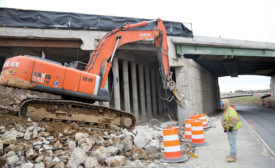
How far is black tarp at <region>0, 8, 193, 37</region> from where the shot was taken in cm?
1181

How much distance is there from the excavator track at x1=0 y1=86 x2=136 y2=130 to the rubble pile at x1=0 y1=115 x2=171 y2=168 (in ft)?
1.16

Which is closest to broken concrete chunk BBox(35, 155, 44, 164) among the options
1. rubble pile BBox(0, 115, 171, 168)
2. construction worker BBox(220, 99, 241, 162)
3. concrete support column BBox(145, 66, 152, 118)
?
rubble pile BBox(0, 115, 171, 168)

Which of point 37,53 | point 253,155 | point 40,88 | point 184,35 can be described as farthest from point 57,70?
point 184,35

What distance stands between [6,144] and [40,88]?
2.10 m

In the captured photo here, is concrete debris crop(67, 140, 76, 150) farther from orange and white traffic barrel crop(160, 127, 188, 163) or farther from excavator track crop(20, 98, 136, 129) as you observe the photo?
orange and white traffic barrel crop(160, 127, 188, 163)

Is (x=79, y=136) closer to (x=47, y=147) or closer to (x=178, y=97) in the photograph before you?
(x=47, y=147)

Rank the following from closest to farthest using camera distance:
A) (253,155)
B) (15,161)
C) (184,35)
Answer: (15,161) → (253,155) → (184,35)

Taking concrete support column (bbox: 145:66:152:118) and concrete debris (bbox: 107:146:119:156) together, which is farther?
concrete support column (bbox: 145:66:152:118)

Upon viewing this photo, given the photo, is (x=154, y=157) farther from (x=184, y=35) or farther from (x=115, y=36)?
(x=184, y=35)

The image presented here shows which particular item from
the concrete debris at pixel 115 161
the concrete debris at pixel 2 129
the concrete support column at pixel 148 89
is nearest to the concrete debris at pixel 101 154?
the concrete debris at pixel 115 161

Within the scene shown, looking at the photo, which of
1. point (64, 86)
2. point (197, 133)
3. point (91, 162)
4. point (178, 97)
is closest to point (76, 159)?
point (91, 162)

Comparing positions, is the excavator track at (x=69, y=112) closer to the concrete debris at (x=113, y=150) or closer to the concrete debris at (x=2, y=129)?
the concrete debris at (x=2, y=129)

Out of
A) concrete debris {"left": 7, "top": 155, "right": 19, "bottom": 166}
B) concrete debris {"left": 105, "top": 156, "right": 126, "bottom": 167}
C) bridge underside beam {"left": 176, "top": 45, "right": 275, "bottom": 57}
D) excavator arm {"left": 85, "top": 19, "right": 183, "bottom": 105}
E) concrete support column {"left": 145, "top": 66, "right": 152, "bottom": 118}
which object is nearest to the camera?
concrete debris {"left": 7, "top": 155, "right": 19, "bottom": 166}

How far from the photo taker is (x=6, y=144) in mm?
5387
